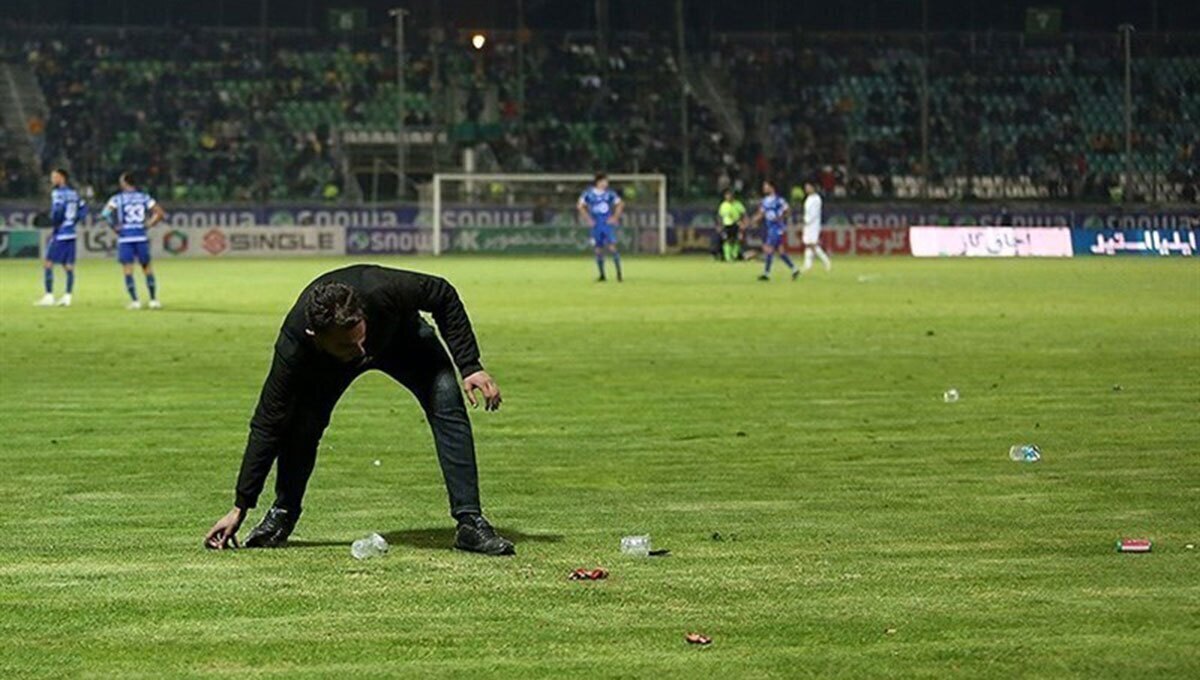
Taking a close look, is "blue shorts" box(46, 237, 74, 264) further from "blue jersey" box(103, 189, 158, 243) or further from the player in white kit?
the player in white kit

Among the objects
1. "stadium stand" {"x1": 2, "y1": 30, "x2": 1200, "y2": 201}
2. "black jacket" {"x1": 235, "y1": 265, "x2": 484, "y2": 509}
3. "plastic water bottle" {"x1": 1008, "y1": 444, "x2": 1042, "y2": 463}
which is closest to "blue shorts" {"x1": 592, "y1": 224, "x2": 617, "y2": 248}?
"stadium stand" {"x1": 2, "y1": 30, "x2": 1200, "y2": 201}

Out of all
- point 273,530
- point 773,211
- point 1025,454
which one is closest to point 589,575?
point 273,530

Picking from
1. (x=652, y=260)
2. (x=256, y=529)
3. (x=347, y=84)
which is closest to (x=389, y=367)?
(x=256, y=529)

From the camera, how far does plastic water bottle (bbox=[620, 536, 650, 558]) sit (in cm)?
1004

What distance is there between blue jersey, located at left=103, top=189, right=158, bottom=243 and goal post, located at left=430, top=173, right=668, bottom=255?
26924 millimetres

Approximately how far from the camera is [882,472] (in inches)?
530

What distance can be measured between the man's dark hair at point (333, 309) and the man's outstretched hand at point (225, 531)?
3.89 ft

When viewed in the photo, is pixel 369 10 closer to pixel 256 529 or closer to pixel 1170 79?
pixel 1170 79

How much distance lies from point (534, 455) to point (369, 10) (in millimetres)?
57218

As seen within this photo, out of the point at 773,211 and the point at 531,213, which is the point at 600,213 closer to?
the point at 773,211

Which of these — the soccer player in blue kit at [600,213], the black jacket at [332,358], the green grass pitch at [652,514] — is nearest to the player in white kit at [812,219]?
the soccer player in blue kit at [600,213]

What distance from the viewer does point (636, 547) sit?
396 inches

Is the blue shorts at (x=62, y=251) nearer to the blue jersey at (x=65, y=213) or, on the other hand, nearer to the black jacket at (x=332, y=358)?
the blue jersey at (x=65, y=213)

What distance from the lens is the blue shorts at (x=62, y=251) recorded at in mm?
35062
